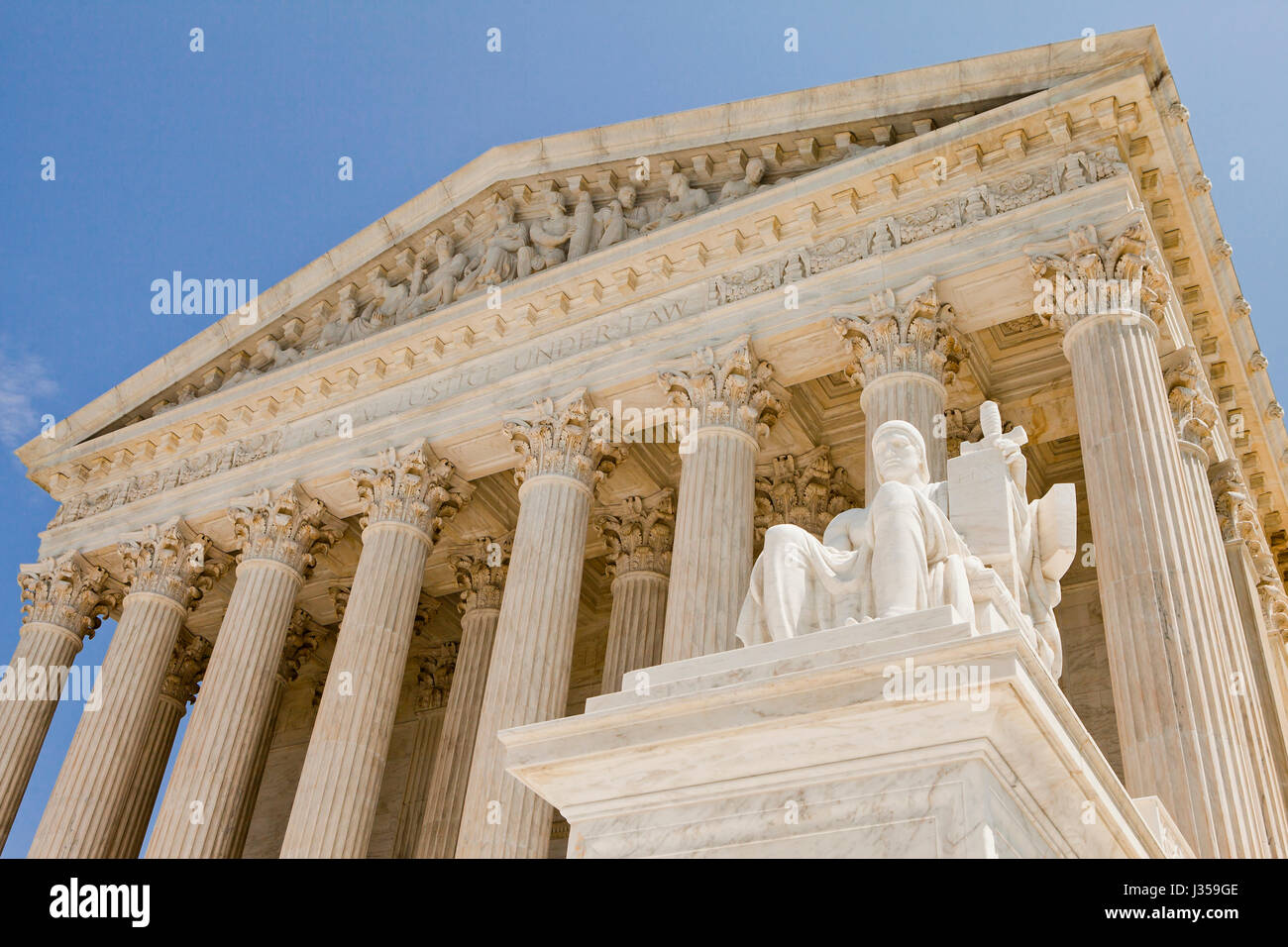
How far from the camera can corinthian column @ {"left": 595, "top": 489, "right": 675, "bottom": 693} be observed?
75.7 ft

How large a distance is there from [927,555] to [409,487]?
653 inches

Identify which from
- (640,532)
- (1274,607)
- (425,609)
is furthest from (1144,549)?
(425,609)

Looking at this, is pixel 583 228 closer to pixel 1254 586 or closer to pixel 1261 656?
pixel 1254 586

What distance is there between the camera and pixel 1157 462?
15.7 m

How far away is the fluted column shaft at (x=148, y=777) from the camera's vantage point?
2672 cm

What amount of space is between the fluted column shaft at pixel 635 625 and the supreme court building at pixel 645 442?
0.08m

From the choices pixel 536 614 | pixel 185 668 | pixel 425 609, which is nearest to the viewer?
pixel 536 614

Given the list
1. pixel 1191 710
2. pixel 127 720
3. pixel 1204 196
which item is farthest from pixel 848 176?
pixel 127 720

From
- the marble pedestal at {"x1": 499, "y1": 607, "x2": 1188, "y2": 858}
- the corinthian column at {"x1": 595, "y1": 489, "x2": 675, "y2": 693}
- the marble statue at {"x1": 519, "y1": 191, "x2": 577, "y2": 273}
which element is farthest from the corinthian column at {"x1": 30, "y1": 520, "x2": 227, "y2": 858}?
the marble pedestal at {"x1": 499, "y1": 607, "x2": 1188, "y2": 858}

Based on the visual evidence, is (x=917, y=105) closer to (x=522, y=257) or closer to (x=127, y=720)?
(x=522, y=257)

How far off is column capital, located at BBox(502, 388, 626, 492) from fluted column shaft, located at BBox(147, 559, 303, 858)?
561 cm

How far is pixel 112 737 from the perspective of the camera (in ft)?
77.6

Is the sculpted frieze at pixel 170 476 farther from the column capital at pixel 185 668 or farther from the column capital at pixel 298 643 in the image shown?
the column capital at pixel 298 643

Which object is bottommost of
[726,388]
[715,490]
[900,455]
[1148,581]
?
[900,455]
